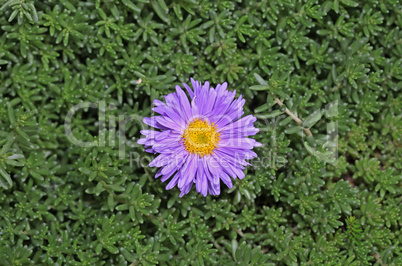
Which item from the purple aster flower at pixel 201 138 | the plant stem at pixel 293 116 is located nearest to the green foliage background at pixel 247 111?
the plant stem at pixel 293 116

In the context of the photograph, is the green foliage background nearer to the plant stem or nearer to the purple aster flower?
the plant stem

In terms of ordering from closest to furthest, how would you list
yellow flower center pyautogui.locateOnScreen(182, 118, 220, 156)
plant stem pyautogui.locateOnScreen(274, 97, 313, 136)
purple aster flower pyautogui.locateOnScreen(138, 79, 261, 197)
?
purple aster flower pyautogui.locateOnScreen(138, 79, 261, 197)
yellow flower center pyautogui.locateOnScreen(182, 118, 220, 156)
plant stem pyautogui.locateOnScreen(274, 97, 313, 136)

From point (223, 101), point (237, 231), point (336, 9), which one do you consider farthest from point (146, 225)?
point (336, 9)

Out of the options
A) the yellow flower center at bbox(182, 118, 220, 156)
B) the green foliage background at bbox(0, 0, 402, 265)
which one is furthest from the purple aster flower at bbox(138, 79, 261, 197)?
the green foliage background at bbox(0, 0, 402, 265)

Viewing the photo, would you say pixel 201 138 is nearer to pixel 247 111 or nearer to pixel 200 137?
pixel 200 137

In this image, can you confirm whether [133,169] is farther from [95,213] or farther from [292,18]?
[292,18]

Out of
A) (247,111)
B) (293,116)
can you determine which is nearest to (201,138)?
(247,111)

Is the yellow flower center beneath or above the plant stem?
beneath
